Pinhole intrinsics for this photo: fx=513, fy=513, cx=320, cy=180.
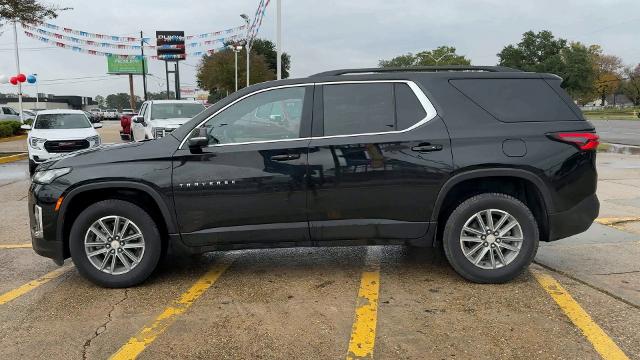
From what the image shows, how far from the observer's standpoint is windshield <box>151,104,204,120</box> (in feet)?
45.8

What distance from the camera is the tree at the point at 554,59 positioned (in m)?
85.3

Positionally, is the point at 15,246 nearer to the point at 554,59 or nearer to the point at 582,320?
the point at 582,320

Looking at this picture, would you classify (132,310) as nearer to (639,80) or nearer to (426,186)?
(426,186)

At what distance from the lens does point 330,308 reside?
13.0 feet

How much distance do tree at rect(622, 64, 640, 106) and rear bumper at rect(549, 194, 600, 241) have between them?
4259 inches

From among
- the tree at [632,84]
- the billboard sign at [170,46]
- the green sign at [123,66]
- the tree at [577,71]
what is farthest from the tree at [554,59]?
the green sign at [123,66]

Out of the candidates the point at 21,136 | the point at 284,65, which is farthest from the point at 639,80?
the point at 21,136

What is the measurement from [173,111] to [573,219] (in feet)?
38.7

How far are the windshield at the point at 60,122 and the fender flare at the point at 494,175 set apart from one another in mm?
12161

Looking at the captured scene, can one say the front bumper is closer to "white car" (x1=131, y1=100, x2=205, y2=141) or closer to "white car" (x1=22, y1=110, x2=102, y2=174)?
"white car" (x1=22, y1=110, x2=102, y2=174)

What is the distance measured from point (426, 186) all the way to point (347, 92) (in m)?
1.05

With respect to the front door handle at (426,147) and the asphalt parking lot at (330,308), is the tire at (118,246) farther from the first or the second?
the front door handle at (426,147)

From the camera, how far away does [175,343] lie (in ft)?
11.2

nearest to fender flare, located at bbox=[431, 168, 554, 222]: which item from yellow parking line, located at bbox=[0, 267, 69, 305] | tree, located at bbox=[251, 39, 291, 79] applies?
yellow parking line, located at bbox=[0, 267, 69, 305]
